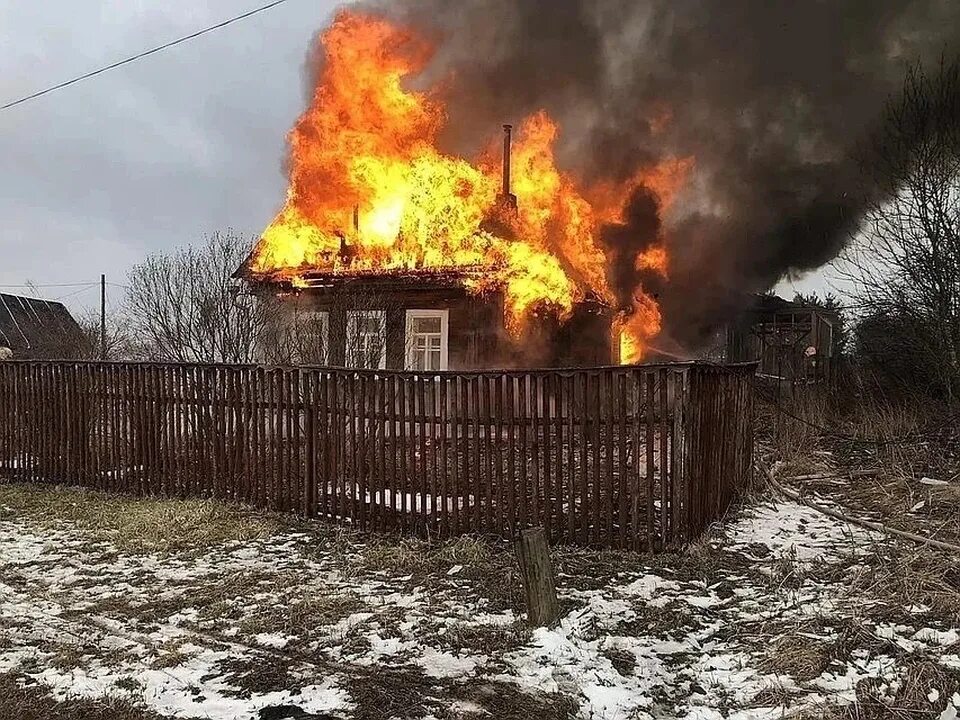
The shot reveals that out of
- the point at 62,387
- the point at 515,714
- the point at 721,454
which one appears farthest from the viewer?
the point at 62,387

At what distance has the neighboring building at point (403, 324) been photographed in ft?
42.1

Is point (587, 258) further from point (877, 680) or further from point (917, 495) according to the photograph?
point (877, 680)

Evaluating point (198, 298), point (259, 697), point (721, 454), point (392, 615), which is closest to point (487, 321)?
point (198, 298)

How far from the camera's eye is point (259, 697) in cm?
339

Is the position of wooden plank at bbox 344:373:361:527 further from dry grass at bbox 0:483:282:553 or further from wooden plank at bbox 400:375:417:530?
dry grass at bbox 0:483:282:553

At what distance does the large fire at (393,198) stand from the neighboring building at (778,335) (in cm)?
689

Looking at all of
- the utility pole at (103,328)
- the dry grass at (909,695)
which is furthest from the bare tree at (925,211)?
the utility pole at (103,328)

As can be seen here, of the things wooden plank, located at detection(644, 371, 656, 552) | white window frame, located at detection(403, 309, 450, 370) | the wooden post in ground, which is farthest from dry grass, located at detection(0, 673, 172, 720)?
white window frame, located at detection(403, 309, 450, 370)

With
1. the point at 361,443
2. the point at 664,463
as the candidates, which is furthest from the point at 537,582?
the point at 361,443

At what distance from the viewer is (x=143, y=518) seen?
6617mm

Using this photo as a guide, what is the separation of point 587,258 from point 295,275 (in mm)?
6081

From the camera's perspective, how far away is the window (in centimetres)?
1313

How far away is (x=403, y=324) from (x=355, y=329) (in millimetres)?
893

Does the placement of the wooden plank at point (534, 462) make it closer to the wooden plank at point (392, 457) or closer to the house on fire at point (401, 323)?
the wooden plank at point (392, 457)
